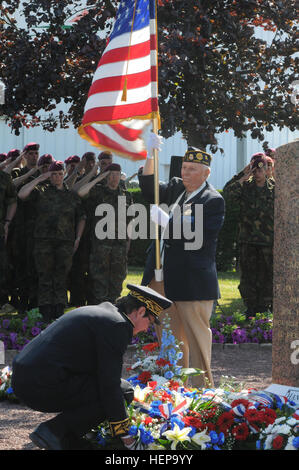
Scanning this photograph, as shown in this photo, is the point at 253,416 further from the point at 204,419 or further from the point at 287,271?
the point at 287,271

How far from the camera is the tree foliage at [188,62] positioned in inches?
356

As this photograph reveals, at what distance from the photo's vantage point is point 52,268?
9633 millimetres

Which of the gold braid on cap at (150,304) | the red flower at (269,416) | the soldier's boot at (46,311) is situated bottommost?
the red flower at (269,416)

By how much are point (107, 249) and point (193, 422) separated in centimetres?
558

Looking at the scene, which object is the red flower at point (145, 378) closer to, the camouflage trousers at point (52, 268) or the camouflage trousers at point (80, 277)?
the camouflage trousers at point (52, 268)

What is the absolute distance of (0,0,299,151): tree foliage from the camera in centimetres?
903

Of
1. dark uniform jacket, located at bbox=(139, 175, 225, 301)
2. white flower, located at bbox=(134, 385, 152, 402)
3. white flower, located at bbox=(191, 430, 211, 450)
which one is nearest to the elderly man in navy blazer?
dark uniform jacket, located at bbox=(139, 175, 225, 301)

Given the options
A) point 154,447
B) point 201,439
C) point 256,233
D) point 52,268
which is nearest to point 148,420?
point 154,447

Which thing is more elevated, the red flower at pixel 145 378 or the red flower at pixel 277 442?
the red flower at pixel 145 378

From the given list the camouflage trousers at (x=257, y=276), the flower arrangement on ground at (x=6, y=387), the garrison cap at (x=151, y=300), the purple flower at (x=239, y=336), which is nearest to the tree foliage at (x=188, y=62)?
the camouflage trousers at (x=257, y=276)

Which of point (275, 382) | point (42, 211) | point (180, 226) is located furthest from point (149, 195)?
point (42, 211)

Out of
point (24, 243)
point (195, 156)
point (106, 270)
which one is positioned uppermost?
point (195, 156)

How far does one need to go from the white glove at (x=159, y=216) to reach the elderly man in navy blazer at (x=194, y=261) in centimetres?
4

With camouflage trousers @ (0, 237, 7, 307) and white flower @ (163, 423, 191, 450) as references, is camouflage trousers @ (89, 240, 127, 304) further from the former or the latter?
white flower @ (163, 423, 191, 450)
